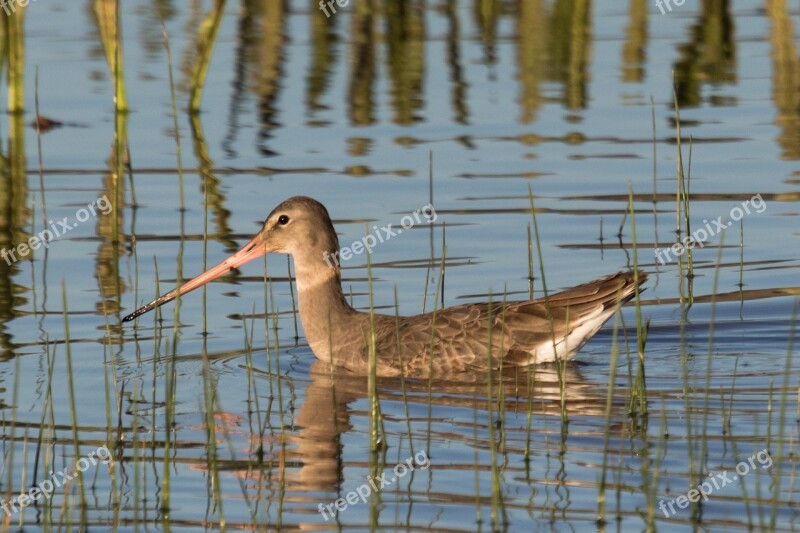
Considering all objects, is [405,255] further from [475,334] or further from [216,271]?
[475,334]

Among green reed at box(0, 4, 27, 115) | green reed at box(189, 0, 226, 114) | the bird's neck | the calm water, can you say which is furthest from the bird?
green reed at box(0, 4, 27, 115)

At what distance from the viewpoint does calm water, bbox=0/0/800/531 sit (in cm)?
742

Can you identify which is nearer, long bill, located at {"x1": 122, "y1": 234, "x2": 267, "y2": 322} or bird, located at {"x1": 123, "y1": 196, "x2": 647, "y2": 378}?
bird, located at {"x1": 123, "y1": 196, "x2": 647, "y2": 378}

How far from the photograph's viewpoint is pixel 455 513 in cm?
709

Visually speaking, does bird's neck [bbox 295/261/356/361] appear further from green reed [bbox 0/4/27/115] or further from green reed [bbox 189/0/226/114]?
green reed [bbox 0/4/27/115]

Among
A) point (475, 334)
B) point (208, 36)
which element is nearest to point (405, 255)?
point (475, 334)

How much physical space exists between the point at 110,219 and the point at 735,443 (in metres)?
7.36

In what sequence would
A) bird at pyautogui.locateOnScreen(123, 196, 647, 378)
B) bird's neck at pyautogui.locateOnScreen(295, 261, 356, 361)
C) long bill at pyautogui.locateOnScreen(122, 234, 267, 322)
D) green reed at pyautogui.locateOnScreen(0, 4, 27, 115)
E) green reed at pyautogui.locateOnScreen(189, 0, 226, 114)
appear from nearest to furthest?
bird at pyautogui.locateOnScreen(123, 196, 647, 378) < long bill at pyautogui.locateOnScreen(122, 234, 267, 322) < bird's neck at pyautogui.locateOnScreen(295, 261, 356, 361) < green reed at pyautogui.locateOnScreen(189, 0, 226, 114) < green reed at pyautogui.locateOnScreen(0, 4, 27, 115)

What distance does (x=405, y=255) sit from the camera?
12594mm

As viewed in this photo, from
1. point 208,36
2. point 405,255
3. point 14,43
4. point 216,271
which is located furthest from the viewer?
point 14,43

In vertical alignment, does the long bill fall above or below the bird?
above

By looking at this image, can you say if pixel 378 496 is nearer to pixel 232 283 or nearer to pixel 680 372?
pixel 680 372

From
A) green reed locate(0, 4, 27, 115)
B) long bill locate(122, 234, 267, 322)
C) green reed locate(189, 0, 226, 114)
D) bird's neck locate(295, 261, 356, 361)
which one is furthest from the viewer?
green reed locate(0, 4, 27, 115)

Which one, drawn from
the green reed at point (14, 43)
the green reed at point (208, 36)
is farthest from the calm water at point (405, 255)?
the green reed at point (14, 43)
